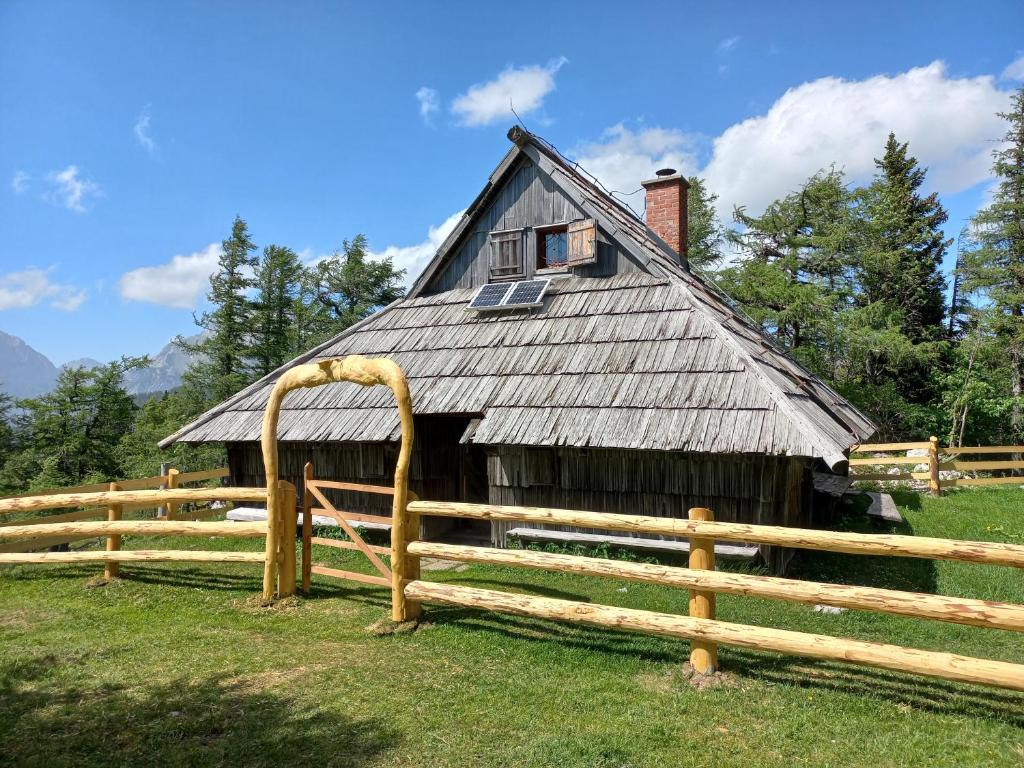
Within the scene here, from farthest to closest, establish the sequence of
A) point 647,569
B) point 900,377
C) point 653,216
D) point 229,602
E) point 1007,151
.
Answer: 1. point 900,377
2. point 1007,151
3. point 653,216
4. point 229,602
5. point 647,569

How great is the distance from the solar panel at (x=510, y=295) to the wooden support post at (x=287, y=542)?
6245mm

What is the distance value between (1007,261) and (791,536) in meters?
28.3

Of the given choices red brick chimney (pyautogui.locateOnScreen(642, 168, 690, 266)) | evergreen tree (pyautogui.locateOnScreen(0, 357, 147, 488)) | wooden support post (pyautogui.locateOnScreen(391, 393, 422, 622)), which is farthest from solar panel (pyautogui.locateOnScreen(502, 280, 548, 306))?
evergreen tree (pyautogui.locateOnScreen(0, 357, 147, 488))

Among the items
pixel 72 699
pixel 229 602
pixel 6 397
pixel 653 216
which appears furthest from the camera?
pixel 6 397

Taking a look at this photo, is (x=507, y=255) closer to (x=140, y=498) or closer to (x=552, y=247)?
(x=552, y=247)

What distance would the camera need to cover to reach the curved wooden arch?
577cm

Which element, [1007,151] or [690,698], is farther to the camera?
[1007,151]

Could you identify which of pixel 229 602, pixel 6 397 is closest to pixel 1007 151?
pixel 229 602

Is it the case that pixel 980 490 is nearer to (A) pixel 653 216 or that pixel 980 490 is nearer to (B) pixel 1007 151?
(A) pixel 653 216

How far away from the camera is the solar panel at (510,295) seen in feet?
38.1

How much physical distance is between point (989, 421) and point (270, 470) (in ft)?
98.6

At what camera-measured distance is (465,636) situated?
549 cm

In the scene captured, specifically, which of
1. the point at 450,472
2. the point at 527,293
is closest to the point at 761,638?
Result: the point at 450,472

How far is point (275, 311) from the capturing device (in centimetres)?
3484
